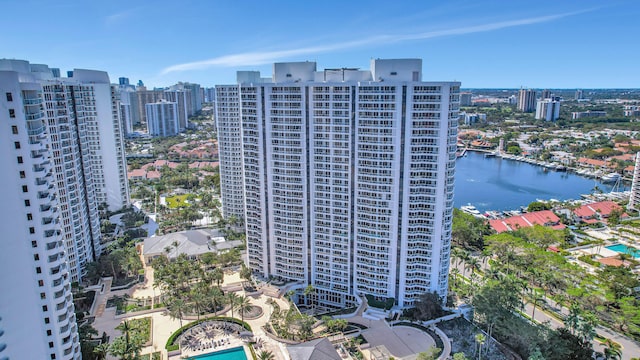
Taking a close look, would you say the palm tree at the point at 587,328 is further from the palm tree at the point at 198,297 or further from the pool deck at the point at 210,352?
the palm tree at the point at 198,297

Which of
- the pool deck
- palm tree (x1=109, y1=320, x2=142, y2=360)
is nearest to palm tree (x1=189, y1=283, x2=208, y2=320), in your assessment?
the pool deck

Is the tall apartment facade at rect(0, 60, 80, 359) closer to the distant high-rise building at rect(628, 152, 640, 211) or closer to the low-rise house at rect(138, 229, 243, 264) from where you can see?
the low-rise house at rect(138, 229, 243, 264)

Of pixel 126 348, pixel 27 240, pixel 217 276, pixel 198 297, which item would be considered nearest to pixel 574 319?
pixel 198 297

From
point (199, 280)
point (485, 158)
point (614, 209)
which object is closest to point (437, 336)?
point (199, 280)

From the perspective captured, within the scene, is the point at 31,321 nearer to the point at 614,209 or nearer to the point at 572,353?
the point at 572,353

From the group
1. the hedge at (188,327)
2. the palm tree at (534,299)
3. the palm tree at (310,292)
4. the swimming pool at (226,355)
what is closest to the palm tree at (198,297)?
the hedge at (188,327)

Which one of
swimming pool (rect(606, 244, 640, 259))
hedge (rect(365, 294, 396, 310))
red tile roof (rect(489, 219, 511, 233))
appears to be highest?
hedge (rect(365, 294, 396, 310))
